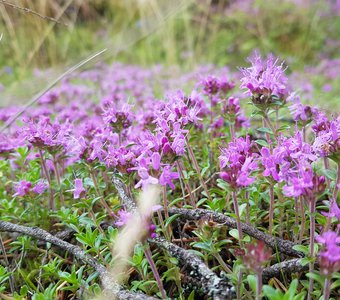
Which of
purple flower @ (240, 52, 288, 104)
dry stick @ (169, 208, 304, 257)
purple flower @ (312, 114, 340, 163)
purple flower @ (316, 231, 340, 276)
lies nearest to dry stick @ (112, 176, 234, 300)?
dry stick @ (169, 208, 304, 257)

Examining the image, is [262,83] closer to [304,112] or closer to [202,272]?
[304,112]

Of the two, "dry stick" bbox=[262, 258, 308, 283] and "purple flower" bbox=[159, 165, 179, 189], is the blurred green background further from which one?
"dry stick" bbox=[262, 258, 308, 283]

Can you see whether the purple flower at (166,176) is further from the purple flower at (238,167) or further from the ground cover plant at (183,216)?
the purple flower at (238,167)

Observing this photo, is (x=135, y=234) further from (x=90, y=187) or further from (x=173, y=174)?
(x=90, y=187)

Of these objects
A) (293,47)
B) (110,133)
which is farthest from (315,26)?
(110,133)

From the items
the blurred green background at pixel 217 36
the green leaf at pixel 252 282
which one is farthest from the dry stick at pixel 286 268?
the blurred green background at pixel 217 36

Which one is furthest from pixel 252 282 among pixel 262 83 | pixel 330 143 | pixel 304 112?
pixel 304 112

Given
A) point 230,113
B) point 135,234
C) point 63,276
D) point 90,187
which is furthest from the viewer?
point 230,113
